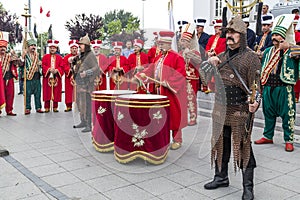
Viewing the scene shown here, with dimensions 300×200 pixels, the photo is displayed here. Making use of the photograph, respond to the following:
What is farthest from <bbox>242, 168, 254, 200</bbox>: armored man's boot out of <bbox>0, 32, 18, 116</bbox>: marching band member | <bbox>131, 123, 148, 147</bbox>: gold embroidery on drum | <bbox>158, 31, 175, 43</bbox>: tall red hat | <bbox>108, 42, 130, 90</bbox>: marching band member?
<bbox>0, 32, 18, 116</bbox>: marching band member

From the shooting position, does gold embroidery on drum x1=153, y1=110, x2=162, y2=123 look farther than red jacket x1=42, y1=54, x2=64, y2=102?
No

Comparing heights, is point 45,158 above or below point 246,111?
below

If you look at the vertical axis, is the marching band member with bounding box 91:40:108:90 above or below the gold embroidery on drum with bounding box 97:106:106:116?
above

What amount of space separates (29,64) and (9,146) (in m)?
3.51

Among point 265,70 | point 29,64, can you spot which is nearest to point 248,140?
point 265,70

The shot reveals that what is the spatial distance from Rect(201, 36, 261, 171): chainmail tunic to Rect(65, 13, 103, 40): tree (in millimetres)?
17739

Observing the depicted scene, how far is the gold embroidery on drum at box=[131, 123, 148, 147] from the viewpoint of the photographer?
4.62m

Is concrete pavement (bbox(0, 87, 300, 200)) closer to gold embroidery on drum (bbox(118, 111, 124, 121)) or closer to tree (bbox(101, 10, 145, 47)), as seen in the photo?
gold embroidery on drum (bbox(118, 111, 124, 121))

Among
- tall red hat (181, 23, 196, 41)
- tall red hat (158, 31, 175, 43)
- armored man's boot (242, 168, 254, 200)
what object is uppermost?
tall red hat (181, 23, 196, 41)

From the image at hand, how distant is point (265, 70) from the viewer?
536 centimetres

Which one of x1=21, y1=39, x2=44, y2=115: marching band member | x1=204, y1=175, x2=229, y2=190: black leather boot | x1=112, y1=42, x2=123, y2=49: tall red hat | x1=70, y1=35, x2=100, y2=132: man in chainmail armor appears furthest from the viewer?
x1=21, y1=39, x2=44, y2=115: marching band member

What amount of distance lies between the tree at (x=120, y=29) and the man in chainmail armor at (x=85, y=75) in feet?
3.04

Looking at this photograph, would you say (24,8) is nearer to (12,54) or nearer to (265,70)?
(12,54)

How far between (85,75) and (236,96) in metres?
3.54
